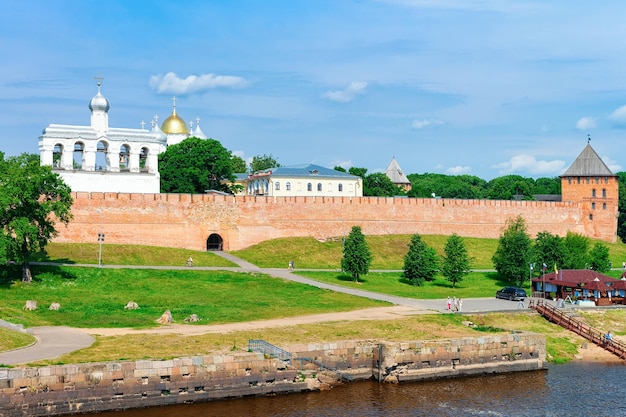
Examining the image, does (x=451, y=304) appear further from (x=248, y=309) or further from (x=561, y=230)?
(x=561, y=230)

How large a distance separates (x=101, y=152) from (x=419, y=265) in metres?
24.9

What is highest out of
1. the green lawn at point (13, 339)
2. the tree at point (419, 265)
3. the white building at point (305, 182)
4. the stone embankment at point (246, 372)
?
the white building at point (305, 182)

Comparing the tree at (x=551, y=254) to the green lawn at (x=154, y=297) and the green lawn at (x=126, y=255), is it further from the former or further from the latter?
A: the green lawn at (x=126, y=255)

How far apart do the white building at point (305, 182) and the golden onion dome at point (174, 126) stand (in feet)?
40.3

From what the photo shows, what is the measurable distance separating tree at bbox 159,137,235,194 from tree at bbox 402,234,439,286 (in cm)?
2456

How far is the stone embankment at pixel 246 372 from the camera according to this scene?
23281 mm

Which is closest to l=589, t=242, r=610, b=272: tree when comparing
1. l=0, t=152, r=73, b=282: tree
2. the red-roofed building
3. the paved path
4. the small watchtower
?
the red-roofed building

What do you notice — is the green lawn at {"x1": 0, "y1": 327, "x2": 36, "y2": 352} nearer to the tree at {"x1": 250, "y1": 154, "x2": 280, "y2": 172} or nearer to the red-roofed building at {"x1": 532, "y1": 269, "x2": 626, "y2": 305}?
the red-roofed building at {"x1": 532, "y1": 269, "x2": 626, "y2": 305}

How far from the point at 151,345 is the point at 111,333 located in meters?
2.89

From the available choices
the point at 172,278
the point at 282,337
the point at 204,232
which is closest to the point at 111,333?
the point at 282,337

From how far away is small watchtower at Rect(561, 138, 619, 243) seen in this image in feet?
239

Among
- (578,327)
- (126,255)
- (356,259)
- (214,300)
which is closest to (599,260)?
(356,259)

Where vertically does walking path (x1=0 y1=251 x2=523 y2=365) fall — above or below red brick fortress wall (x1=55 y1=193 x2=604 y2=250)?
below

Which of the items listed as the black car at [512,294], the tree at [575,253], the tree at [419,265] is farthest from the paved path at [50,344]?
the tree at [575,253]
